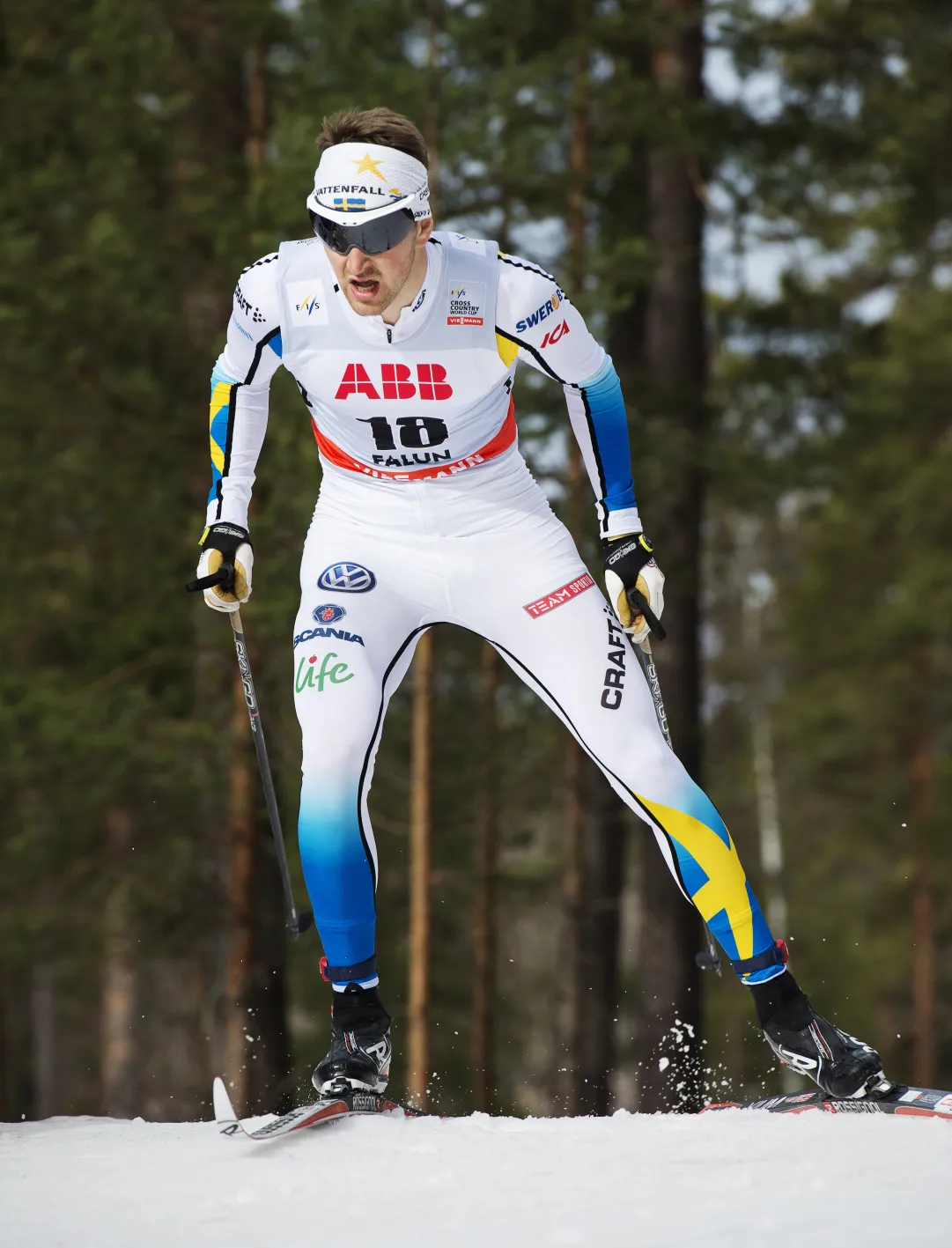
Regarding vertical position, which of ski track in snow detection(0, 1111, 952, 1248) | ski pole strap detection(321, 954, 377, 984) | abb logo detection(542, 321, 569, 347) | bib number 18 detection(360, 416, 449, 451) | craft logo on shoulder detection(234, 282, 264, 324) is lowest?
ski track in snow detection(0, 1111, 952, 1248)

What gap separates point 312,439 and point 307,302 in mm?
5614

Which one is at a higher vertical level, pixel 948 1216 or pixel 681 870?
pixel 681 870

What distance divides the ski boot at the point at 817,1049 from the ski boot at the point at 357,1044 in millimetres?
1291

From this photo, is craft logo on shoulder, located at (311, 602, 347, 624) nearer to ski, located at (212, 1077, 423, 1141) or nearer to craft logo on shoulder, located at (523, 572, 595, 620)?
craft logo on shoulder, located at (523, 572, 595, 620)

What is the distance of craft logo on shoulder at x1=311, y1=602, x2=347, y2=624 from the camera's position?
505 cm

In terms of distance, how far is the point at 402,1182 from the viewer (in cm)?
399

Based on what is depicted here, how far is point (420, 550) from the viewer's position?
5.07 metres

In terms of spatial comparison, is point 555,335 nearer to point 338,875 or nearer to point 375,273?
point 375,273

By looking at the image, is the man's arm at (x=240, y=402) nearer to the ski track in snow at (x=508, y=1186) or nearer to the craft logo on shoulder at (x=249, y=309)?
the craft logo on shoulder at (x=249, y=309)

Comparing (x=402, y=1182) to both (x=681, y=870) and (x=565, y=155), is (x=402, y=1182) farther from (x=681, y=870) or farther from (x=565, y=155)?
(x=565, y=155)

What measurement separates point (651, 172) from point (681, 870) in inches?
367

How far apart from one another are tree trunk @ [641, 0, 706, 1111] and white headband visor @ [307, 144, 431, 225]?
715cm

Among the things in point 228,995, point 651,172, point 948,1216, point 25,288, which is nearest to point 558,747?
point 228,995

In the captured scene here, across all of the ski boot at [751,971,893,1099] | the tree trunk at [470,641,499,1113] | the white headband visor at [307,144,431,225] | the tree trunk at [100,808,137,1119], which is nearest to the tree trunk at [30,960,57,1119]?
the tree trunk at [100,808,137,1119]
